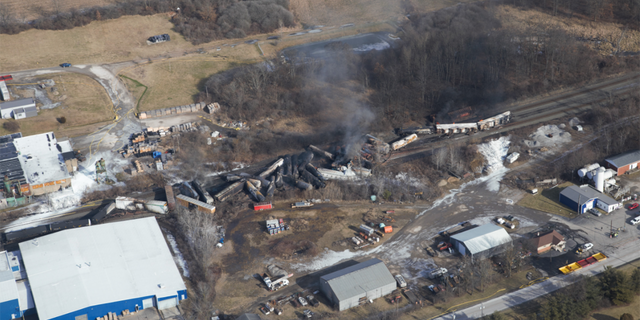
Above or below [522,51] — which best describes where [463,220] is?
below

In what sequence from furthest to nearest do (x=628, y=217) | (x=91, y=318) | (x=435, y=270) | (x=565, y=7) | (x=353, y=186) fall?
(x=565, y=7) → (x=353, y=186) → (x=628, y=217) → (x=435, y=270) → (x=91, y=318)

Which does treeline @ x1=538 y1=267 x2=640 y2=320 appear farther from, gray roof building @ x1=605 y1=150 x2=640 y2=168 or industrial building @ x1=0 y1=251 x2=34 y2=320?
industrial building @ x1=0 y1=251 x2=34 y2=320

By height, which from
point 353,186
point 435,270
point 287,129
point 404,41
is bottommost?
point 435,270

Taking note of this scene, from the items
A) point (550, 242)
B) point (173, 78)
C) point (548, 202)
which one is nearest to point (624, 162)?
point (548, 202)

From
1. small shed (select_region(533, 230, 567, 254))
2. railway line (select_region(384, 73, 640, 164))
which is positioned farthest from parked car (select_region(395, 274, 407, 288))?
railway line (select_region(384, 73, 640, 164))

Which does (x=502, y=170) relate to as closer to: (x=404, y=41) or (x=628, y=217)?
(x=628, y=217)

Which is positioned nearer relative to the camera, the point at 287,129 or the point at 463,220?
the point at 463,220

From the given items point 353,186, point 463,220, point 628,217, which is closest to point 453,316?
point 463,220
